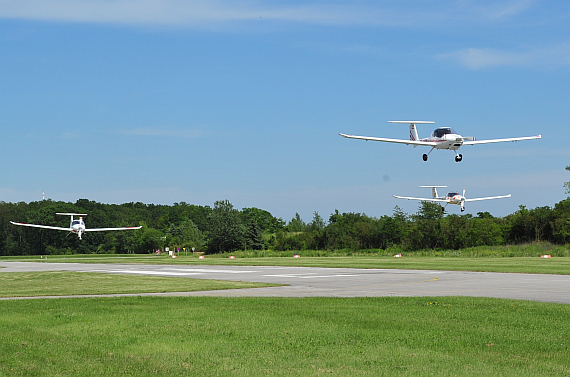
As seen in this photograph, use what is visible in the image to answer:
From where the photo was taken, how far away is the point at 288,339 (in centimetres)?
1195

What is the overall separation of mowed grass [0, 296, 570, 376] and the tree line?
86600 millimetres

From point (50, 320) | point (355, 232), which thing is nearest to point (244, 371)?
point (50, 320)

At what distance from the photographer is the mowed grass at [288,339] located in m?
9.70

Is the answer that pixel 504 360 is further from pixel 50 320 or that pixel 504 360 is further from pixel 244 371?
pixel 50 320

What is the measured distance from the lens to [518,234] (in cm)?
10625

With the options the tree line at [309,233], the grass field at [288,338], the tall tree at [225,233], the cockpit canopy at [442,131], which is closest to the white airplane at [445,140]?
the cockpit canopy at [442,131]

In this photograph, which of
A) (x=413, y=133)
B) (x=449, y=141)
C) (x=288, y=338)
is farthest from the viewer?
(x=413, y=133)

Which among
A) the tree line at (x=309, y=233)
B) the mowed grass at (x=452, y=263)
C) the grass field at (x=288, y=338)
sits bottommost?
the grass field at (x=288, y=338)

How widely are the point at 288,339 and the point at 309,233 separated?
123m

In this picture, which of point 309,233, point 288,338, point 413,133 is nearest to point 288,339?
point 288,338

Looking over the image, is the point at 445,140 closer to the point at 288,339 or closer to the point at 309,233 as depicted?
the point at 288,339

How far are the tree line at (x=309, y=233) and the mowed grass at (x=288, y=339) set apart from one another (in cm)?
8660

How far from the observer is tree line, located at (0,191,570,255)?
4166 inches

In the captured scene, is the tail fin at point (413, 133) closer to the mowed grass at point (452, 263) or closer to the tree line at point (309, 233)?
the mowed grass at point (452, 263)
